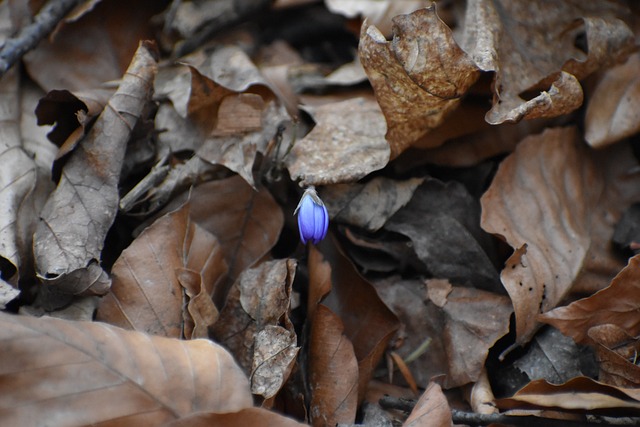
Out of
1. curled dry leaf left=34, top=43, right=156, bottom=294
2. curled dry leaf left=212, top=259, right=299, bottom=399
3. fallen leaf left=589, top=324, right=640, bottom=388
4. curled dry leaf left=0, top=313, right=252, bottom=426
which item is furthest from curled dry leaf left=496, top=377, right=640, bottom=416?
curled dry leaf left=34, top=43, right=156, bottom=294

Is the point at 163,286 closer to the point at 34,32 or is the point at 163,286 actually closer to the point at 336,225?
the point at 336,225

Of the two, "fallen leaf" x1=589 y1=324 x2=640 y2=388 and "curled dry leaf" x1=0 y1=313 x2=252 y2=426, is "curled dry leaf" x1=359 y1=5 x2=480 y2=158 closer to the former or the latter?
"fallen leaf" x1=589 y1=324 x2=640 y2=388

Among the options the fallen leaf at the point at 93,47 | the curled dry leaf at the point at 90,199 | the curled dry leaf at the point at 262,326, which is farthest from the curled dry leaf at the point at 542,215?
the fallen leaf at the point at 93,47

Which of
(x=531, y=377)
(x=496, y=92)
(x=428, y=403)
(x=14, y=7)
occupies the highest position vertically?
(x=14, y=7)

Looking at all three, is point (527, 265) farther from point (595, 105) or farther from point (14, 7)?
point (14, 7)

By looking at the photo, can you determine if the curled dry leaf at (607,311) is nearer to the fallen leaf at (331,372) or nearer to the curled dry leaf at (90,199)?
the fallen leaf at (331,372)

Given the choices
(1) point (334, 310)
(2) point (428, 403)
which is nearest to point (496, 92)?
(1) point (334, 310)

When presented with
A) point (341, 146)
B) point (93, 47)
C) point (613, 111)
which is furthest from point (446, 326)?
point (93, 47)
